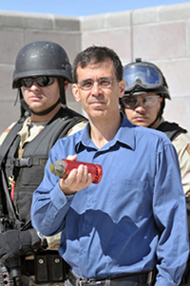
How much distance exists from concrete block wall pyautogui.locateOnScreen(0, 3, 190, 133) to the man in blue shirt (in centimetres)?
345

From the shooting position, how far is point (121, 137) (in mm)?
2068

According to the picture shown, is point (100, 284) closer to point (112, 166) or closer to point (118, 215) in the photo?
point (118, 215)

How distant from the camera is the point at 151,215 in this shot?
2.00 m

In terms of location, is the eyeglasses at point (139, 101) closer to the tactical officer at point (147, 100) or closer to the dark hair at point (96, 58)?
the tactical officer at point (147, 100)

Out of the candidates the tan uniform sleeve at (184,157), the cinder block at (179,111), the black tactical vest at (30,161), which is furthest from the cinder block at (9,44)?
the tan uniform sleeve at (184,157)

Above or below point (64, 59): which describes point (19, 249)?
below

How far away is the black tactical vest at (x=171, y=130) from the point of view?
3227mm

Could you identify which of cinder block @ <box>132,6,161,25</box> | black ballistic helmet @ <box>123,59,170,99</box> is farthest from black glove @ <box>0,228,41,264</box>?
cinder block @ <box>132,6,161,25</box>

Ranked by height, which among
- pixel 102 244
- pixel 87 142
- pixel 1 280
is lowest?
pixel 1 280

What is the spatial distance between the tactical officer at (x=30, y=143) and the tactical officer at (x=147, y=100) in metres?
0.54

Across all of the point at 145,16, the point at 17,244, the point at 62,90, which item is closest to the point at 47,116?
the point at 62,90

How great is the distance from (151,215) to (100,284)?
0.37 metres

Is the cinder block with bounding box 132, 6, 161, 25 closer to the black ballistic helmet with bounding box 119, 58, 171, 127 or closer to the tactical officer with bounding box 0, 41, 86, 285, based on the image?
the black ballistic helmet with bounding box 119, 58, 171, 127

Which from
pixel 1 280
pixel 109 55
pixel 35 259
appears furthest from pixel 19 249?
pixel 109 55
